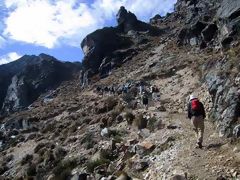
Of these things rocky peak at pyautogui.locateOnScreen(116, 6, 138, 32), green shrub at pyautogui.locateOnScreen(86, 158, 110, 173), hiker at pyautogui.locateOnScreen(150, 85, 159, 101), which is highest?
rocky peak at pyautogui.locateOnScreen(116, 6, 138, 32)

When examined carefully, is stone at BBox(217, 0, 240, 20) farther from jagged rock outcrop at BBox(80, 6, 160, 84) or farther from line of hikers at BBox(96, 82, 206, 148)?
jagged rock outcrop at BBox(80, 6, 160, 84)

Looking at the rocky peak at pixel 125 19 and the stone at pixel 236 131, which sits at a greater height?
the rocky peak at pixel 125 19

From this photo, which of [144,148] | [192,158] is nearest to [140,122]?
[144,148]

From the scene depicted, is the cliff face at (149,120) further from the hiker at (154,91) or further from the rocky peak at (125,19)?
the rocky peak at (125,19)

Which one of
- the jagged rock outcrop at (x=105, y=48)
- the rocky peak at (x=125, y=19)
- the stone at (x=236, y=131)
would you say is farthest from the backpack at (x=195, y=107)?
the rocky peak at (x=125, y=19)

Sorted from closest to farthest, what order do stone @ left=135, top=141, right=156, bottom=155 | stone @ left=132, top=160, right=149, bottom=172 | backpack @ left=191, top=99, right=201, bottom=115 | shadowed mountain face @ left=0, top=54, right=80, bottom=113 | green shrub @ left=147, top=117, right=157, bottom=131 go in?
backpack @ left=191, top=99, right=201, bottom=115
stone @ left=132, top=160, right=149, bottom=172
stone @ left=135, top=141, right=156, bottom=155
green shrub @ left=147, top=117, right=157, bottom=131
shadowed mountain face @ left=0, top=54, right=80, bottom=113

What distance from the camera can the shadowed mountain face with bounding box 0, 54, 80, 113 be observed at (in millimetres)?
91562

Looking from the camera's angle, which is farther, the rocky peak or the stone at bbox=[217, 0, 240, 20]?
the rocky peak

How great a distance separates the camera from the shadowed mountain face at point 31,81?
91.6 metres

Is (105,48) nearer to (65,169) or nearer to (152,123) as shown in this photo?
(152,123)

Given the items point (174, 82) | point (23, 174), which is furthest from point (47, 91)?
point (23, 174)

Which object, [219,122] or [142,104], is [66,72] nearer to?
[142,104]

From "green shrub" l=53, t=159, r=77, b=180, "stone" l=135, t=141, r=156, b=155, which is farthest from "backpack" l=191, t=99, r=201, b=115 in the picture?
"green shrub" l=53, t=159, r=77, b=180

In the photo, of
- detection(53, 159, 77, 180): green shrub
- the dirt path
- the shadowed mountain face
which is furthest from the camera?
the shadowed mountain face
